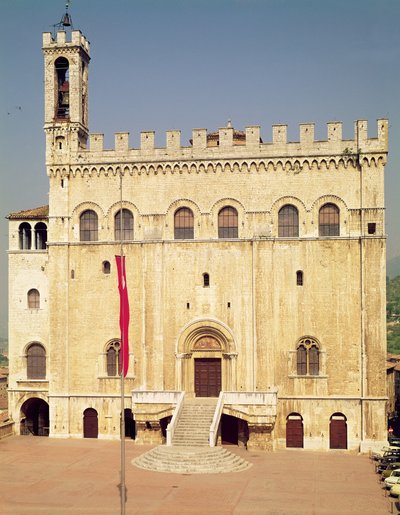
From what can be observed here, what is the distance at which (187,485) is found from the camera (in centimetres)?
3375

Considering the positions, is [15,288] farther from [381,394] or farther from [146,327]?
[381,394]

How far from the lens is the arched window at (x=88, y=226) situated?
45344 mm

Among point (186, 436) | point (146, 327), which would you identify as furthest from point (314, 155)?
point (186, 436)

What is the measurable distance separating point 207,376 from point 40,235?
41.9 ft

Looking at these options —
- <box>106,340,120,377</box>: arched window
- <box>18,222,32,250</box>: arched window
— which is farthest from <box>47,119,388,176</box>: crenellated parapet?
<box>106,340,120,377</box>: arched window

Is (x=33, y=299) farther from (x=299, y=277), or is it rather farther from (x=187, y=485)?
(x=187, y=485)

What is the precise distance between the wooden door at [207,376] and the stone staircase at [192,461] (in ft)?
18.8

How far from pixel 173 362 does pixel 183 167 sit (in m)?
10.5

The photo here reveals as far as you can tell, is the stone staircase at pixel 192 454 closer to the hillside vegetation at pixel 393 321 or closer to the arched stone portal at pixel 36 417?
the arched stone portal at pixel 36 417

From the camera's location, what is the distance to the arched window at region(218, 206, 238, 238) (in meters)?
43.8

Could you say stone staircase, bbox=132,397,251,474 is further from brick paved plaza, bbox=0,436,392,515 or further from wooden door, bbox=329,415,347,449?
wooden door, bbox=329,415,347,449

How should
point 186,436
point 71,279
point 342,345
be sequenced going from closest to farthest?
point 186,436
point 342,345
point 71,279

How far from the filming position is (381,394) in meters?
41.5

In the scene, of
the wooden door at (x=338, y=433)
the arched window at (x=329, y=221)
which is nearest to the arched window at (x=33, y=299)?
the arched window at (x=329, y=221)
